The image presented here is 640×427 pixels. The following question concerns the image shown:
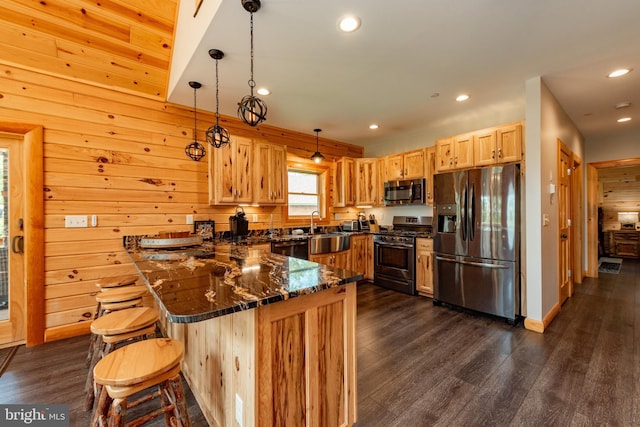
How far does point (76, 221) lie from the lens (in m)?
2.79

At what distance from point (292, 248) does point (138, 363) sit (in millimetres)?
2640

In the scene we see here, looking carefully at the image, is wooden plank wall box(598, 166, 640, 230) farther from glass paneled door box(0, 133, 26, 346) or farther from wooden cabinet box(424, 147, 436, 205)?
glass paneled door box(0, 133, 26, 346)

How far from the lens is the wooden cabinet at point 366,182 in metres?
5.05

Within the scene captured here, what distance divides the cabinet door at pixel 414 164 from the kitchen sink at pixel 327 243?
1.48 m

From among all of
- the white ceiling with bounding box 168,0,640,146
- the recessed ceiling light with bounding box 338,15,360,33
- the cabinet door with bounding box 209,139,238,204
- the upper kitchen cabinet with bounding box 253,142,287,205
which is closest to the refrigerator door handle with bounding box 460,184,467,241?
the white ceiling with bounding box 168,0,640,146

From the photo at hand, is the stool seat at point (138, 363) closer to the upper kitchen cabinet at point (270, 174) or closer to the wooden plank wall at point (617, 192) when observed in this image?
the upper kitchen cabinet at point (270, 174)

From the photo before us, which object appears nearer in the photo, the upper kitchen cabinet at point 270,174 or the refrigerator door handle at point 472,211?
the refrigerator door handle at point 472,211

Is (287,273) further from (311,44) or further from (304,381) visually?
(311,44)

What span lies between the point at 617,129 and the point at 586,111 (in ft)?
5.10

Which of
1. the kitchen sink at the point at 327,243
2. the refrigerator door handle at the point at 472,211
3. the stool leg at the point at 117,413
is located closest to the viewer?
the stool leg at the point at 117,413

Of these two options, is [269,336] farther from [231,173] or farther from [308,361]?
[231,173]

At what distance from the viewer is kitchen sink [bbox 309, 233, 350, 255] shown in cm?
401

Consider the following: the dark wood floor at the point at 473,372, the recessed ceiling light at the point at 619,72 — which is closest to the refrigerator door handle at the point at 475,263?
the dark wood floor at the point at 473,372

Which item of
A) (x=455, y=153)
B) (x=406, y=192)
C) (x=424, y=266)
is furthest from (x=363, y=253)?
(x=455, y=153)
